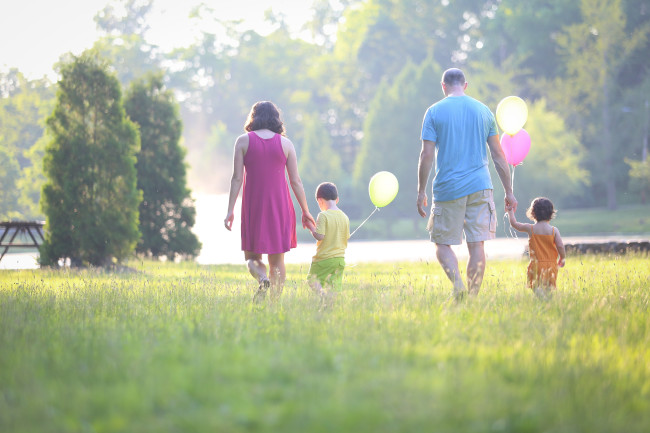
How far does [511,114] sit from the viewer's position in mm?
9930

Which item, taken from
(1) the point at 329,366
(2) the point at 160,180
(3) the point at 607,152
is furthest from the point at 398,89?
(1) the point at 329,366

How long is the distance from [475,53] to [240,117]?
30023 mm

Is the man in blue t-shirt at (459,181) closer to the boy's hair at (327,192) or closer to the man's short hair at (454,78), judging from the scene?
the man's short hair at (454,78)

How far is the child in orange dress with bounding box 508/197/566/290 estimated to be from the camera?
6.65m

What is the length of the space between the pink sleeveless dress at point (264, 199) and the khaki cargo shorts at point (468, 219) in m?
1.53

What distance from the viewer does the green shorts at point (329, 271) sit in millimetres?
6730

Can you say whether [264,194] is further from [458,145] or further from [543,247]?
[543,247]

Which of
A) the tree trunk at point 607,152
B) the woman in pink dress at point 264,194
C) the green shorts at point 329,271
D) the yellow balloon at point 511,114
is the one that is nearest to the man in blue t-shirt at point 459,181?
the green shorts at point 329,271

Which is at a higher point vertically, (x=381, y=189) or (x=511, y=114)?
(x=511, y=114)

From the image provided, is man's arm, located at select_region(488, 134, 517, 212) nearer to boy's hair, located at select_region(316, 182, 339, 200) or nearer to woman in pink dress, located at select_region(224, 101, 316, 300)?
boy's hair, located at select_region(316, 182, 339, 200)

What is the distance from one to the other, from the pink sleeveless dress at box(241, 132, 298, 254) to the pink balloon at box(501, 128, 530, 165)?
5.05 meters

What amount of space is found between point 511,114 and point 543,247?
3.83 m

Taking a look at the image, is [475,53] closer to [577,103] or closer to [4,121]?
[577,103]

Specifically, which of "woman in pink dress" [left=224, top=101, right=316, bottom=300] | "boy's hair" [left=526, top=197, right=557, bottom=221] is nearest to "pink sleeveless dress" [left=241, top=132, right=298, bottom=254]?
"woman in pink dress" [left=224, top=101, right=316, bottom=300]
